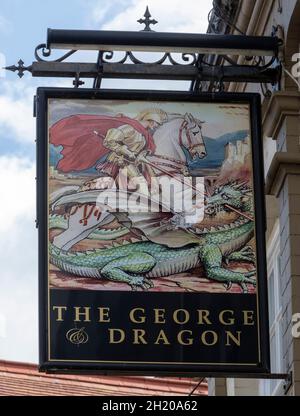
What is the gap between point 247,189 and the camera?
59.1 feet

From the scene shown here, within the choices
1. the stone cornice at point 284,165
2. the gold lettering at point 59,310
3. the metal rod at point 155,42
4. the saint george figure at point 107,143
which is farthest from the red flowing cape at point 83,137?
the gold lettering at point 59,310

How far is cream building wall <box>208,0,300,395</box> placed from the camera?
17672 millimetres

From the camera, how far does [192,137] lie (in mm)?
18359

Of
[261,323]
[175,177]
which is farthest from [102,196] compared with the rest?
[261,323]

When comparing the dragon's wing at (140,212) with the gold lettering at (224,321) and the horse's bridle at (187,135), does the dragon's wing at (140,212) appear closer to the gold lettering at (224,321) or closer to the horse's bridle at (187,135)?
the horse's bridle at (187,135)

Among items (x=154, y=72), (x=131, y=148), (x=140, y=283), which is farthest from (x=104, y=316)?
(x=154, y=72)

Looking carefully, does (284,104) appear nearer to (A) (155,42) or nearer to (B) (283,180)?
(B) (283,180)

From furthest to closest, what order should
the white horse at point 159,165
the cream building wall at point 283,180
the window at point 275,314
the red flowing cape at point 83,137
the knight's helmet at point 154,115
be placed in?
the window at point 275,314 → the knight's helmet at point 154,115 → the red flowing cape at point 83,137 → the white horse at point 159,165 → the cream building wall at point 283,180

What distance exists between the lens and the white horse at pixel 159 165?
17781mm

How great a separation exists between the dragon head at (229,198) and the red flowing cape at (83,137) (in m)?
0.94

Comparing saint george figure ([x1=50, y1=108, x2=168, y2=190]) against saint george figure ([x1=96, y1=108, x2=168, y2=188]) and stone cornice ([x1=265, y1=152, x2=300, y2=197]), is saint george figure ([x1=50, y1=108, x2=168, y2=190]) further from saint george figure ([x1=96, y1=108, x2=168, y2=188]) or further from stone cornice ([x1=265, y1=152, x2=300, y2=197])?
stone cornice ([x1=265, y1=152, x2=300, y2=197])

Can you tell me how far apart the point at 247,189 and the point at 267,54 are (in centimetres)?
186
